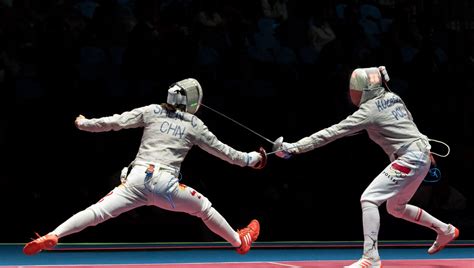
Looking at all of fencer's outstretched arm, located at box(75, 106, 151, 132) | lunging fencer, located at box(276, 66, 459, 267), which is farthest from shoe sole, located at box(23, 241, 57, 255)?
lunging fencer, located at box(276, 66, 459, 267)

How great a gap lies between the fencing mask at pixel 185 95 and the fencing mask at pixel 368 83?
0.98 meters

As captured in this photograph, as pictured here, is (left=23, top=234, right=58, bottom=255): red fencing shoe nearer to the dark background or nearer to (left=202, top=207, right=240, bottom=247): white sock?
(left=202, top=207, right=240, bottom=247): white sock

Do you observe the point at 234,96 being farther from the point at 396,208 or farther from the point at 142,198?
the point at 142,198

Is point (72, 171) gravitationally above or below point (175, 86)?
below

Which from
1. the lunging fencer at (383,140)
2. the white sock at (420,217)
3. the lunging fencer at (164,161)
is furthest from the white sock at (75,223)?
the white sock at (420,217)

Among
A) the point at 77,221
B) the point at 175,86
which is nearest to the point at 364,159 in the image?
the point at 175,86

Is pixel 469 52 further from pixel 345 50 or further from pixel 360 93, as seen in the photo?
pixel 360 93

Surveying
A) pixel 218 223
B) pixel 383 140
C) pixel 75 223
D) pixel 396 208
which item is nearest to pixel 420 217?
pixel 396 208

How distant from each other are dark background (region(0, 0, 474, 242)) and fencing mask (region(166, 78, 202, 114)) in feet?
7.15

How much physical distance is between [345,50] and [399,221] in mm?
1832

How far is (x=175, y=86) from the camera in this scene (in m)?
4.43

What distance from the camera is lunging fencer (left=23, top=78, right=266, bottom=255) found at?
4090mm

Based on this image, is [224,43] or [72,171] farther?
[224,43]

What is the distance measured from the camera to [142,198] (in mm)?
4156
